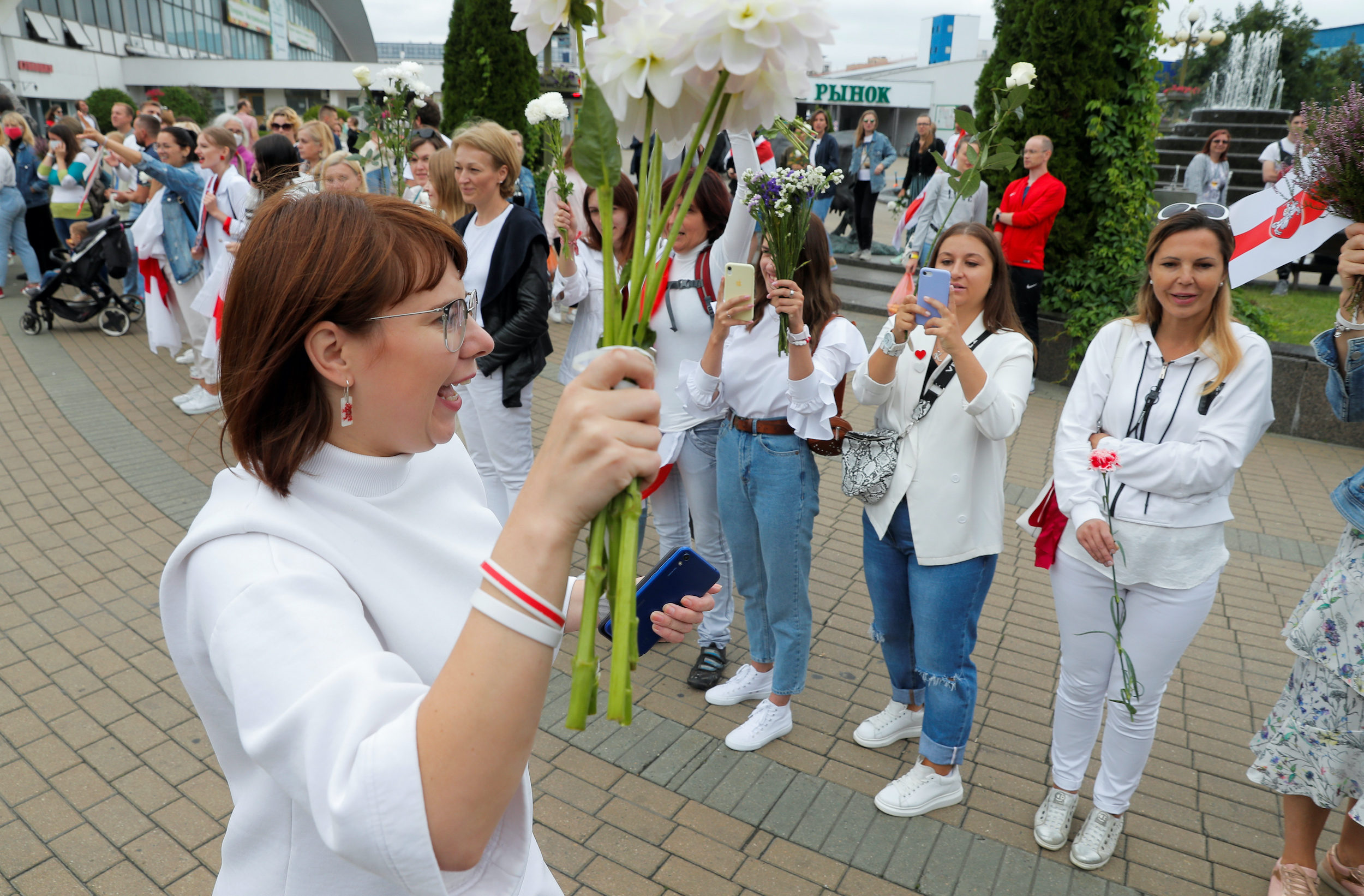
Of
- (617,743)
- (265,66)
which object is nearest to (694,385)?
(617,743)

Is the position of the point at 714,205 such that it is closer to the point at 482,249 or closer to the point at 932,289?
the point at 932,289

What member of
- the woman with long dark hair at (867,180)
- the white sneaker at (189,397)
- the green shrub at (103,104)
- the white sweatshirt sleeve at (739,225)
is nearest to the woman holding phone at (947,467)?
the white sweatshirt sleeve at (739,225)

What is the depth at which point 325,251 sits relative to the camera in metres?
1.24

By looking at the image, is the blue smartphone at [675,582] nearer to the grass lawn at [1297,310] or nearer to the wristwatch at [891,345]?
the wristwatch at [891,345]

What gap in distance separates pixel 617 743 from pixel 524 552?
117 inches

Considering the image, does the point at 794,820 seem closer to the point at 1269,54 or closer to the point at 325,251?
the point at 325,251

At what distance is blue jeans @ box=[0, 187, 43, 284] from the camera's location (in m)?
10.7

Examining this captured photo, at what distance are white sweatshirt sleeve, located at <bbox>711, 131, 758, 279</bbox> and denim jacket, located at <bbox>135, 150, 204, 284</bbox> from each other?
19.7ft

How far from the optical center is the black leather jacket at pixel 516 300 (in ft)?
15.0

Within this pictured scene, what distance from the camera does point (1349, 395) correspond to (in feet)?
9.25

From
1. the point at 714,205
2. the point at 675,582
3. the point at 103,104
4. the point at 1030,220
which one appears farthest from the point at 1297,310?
the point at 103,104

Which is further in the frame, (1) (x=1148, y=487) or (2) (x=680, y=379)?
(2) (x=680, y=379)

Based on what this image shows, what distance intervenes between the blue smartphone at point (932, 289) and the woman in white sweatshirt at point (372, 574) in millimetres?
1713

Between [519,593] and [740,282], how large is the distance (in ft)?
7.25
